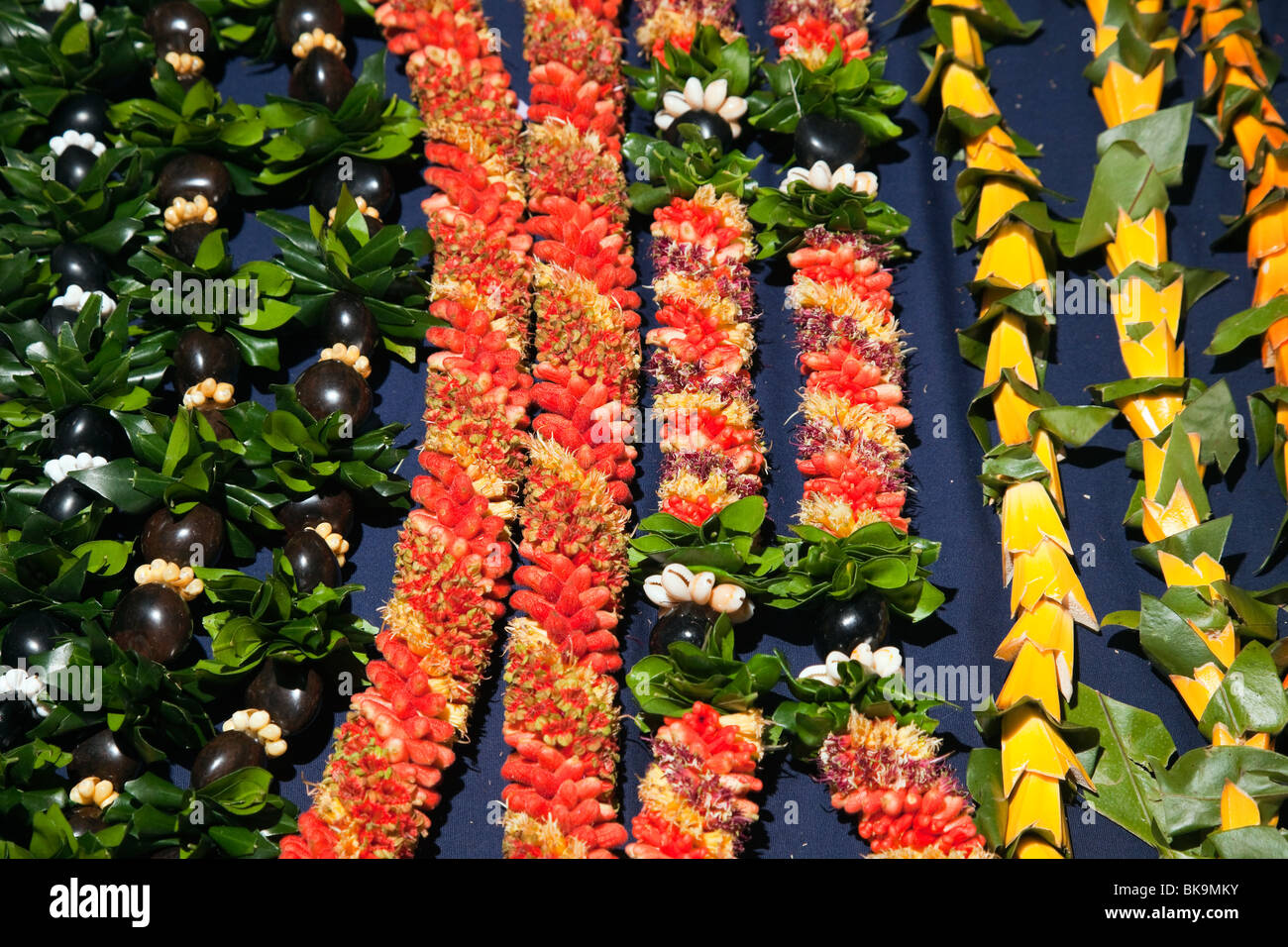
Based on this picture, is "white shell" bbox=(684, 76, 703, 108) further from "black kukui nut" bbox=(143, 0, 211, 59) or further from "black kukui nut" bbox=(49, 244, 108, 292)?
"black kukui nut" bbox=(49, 244, 108, 292)

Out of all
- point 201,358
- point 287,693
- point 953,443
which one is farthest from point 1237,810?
point 201,358

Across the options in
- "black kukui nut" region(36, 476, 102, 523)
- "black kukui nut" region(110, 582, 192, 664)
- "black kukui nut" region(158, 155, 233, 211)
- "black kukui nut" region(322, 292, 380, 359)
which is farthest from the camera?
"black kukui nut" region(158, 155, 233, 211)

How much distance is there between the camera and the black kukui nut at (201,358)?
158cm

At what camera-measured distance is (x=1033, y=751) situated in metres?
1.38

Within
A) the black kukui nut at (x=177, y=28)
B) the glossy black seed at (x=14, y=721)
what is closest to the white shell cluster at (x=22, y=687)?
the glossy black seed at (x=14, y=721)

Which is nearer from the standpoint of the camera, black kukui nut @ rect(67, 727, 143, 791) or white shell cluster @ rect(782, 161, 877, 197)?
black kukui nut @ rect(67, 727, 143, 791)

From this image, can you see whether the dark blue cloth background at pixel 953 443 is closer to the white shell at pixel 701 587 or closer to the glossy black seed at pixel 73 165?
the white shell at pixel 701 587

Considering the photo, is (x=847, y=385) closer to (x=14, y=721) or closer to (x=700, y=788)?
(x=700, y=788)

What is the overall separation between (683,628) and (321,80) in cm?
100

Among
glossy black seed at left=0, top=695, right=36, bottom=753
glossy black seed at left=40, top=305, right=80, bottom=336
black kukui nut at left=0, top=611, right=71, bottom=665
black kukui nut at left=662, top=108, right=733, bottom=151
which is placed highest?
black kukui nut at left=662, top=108, right=733, bottom=151

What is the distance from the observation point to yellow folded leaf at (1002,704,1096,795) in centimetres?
137

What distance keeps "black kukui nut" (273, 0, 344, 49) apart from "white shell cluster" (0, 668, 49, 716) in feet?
3.36

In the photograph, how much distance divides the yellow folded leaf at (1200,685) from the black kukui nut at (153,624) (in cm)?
122

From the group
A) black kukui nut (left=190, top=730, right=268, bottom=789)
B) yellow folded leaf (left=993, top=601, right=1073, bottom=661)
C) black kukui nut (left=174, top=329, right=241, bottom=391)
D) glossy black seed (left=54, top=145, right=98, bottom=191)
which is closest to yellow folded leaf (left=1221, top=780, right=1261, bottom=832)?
yellow folded leaf (left=993, top=601, right=1073, bottom=661)
